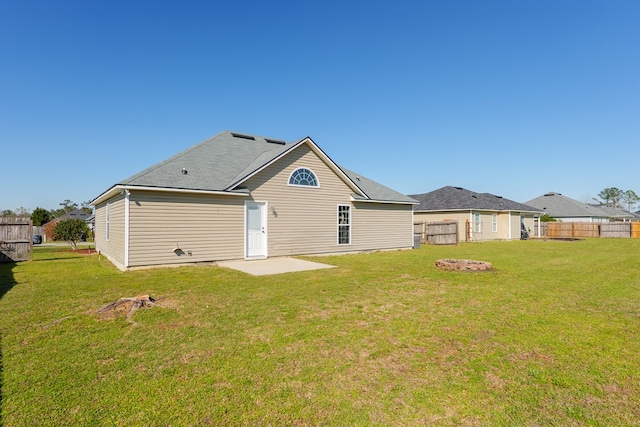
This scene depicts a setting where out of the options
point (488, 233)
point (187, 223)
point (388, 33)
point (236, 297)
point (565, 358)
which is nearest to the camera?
point (565, 358)

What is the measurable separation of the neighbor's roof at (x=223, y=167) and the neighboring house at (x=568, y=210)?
131 feet

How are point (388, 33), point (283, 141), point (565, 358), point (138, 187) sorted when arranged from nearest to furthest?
point (565, 358)
point (138, 187)
point (388, 33)
point (283, 141)

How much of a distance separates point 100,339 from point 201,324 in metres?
1.32

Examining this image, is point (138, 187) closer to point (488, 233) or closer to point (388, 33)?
point (388, 33)

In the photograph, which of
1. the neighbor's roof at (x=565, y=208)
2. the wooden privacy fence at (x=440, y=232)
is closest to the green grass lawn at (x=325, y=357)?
the wooden privacy fence at (x=440, y=232)

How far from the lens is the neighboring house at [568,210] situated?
44.5 meters

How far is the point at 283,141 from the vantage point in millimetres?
18828

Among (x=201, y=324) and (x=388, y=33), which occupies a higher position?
(x=388, y=33)

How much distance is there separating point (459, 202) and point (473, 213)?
151 centimetres

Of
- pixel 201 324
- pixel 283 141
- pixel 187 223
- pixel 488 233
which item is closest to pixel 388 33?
pixel 283 141

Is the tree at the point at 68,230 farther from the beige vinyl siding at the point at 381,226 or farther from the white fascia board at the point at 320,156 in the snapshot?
the beige vinyl siding at the point at 381,226

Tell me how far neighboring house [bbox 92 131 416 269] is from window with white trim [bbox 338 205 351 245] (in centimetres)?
5

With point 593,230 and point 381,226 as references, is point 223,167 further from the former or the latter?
point 593,230

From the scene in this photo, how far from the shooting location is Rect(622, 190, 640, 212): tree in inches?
3275
